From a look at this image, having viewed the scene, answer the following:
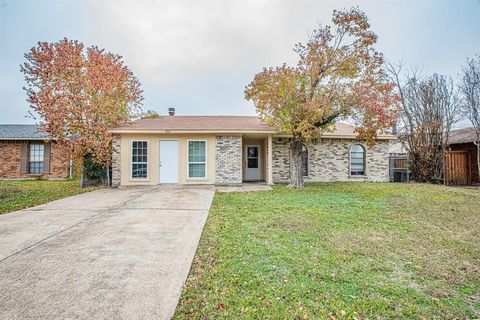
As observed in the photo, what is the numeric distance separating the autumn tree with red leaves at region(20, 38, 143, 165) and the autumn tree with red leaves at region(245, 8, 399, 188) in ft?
25.3

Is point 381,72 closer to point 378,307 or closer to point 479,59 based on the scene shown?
point 479,59

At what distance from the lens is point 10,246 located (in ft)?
12.5

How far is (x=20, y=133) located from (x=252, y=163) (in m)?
16.0

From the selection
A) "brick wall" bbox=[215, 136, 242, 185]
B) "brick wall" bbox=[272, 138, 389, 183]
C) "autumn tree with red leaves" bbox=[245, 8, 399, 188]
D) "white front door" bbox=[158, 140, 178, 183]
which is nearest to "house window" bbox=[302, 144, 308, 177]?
"brick wall" bbox=[272, 138, 389, 183]

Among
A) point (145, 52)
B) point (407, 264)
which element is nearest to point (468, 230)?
point (407, 264)

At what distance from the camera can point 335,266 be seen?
129 inches

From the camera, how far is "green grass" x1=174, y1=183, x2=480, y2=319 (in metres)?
2.40

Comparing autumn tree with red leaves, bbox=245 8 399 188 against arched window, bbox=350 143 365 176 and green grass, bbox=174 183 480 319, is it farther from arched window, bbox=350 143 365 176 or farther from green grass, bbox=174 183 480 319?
green grass, bbox=174 183 480 319

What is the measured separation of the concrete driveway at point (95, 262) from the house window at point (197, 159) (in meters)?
5.20

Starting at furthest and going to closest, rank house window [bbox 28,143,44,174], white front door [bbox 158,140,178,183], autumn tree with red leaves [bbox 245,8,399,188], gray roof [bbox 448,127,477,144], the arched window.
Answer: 1. house window [bbox 28,143,44,174]
2. gray roof [bbox 448,127,477,144]
3. the arched window
4. white front door [bbox 158,140,178,183]
5. autumn tree with red leaves [bbox 245,8,399,188]

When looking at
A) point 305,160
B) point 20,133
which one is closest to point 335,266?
point 305,160

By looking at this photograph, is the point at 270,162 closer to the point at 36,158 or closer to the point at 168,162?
the point at 168,162

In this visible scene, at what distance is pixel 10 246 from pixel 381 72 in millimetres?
12332

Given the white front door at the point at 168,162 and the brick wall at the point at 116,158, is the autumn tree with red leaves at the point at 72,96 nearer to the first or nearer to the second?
the brick wall at the point at 116,158
